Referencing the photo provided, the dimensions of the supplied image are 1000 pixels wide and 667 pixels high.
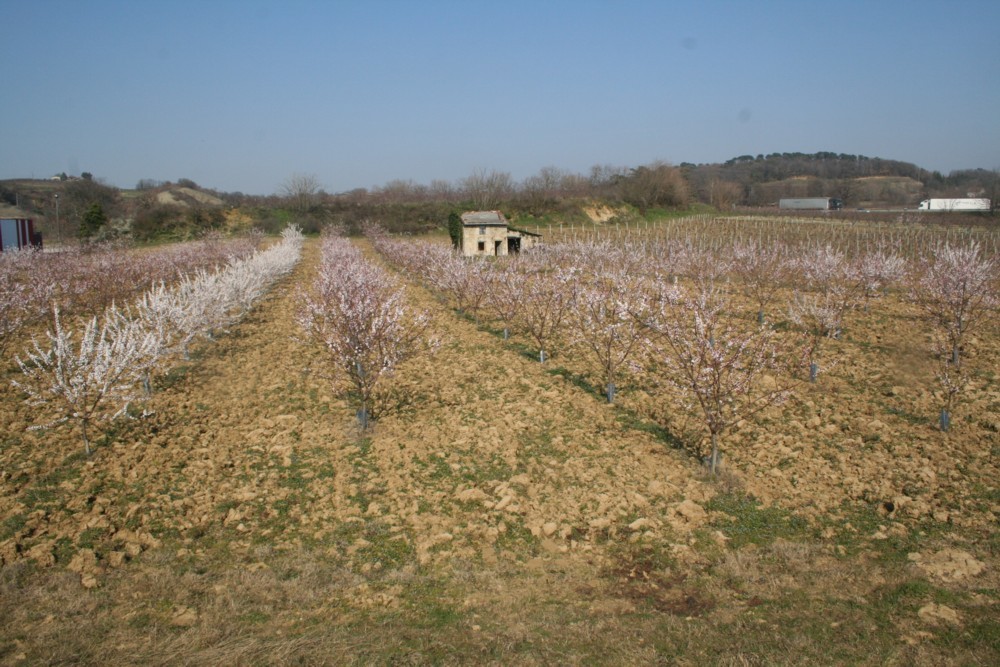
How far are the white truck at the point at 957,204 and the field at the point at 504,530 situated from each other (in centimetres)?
5949

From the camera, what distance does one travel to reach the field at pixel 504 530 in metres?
4.54

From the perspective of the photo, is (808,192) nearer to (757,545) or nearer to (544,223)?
(544,223)

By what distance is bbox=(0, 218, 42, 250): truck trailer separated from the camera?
37.2 m

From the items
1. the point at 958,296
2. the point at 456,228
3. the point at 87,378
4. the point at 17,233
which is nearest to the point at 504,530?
the point at 87,378

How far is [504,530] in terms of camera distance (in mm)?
6199

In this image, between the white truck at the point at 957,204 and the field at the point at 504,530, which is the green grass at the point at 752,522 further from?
the white truck at the point at 957,204

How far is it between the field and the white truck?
59494 millimetres

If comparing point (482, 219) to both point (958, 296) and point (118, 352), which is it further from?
point (118, 352)

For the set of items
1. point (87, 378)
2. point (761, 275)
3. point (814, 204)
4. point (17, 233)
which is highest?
point (814, 204)

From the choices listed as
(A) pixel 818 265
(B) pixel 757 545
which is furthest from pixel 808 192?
(B) pixel 757 545

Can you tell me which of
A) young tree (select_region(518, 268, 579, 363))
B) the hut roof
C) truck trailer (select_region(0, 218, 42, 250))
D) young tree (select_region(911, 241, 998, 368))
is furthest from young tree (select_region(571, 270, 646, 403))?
truck trailer (select_region(0, 218, 42, 250))

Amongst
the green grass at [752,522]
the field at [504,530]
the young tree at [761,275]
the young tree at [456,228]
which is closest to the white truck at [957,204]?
the young tree at [456,228]

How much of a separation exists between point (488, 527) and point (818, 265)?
13938mm

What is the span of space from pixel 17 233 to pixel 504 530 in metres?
44.5
